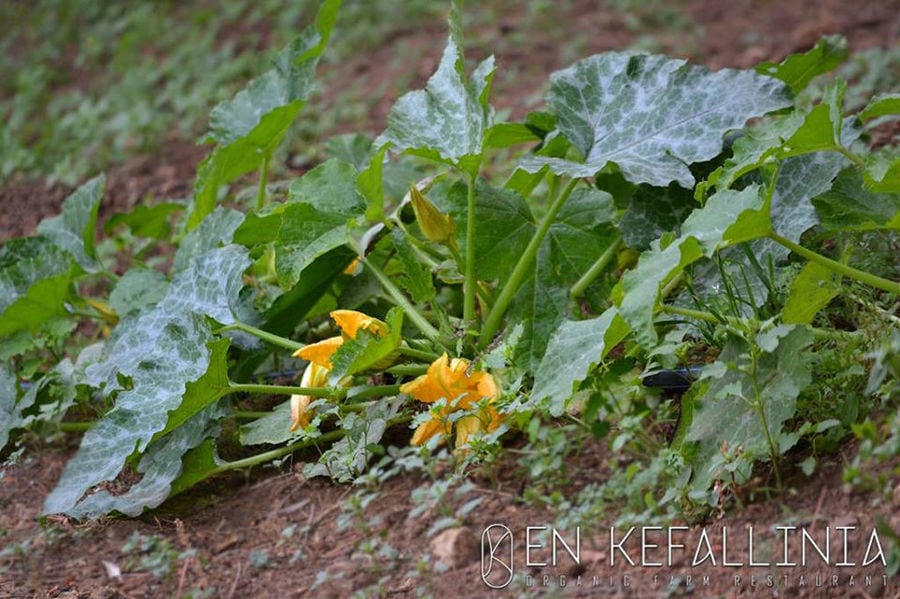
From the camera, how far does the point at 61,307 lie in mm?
3205

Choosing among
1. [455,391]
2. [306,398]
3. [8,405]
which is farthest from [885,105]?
[8,405]

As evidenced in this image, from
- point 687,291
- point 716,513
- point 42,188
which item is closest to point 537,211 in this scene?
point 687,291

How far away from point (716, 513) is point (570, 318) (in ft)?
2.24

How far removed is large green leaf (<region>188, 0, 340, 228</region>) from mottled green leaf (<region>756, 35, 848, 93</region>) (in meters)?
1.10

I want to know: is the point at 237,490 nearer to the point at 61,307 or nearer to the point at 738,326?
the point at 61,307

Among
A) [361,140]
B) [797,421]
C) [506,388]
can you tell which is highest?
[361,140]

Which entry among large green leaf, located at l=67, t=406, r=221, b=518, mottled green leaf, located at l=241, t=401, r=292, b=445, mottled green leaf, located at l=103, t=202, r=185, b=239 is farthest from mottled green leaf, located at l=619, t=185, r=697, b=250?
mottled green leaf, located at l=103, t=202, r=185, b=239

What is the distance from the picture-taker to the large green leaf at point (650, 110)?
8.45 feet

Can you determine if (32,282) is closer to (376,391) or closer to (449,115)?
(376,391)

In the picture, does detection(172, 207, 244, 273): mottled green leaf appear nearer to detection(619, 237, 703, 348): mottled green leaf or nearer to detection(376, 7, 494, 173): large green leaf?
detection(376, 7, 494, 173): large green leaf

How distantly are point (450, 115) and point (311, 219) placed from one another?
15.6 inches

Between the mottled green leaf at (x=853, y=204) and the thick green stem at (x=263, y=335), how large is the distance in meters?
1.18

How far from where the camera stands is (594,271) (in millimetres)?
2705

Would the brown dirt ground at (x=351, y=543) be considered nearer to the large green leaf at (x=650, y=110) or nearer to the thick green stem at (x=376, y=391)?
the thick green stem at (x=376, y=391)
